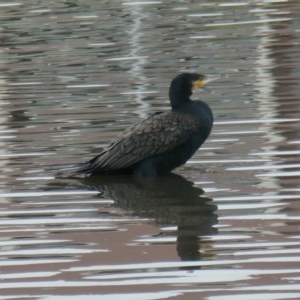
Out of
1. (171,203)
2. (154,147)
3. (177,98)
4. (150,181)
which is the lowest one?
(150,181)

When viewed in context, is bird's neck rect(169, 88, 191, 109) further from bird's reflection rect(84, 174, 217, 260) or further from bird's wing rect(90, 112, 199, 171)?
bird's reflection rect(84, 174, 217, 260)

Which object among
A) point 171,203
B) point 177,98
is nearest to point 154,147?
point 177,98

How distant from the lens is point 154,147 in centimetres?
1184

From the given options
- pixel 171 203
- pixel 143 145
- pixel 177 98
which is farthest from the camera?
pixel 177 98

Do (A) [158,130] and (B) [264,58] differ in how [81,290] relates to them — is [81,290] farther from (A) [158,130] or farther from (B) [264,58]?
(B) [264,58]

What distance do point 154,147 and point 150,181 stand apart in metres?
0.27

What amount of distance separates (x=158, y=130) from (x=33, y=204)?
1595 mm

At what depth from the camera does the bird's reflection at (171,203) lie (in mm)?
9453

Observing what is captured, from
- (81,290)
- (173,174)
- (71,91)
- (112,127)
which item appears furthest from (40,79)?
(81,290)

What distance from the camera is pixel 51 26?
77.3ft

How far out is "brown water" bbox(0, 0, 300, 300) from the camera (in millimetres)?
8336

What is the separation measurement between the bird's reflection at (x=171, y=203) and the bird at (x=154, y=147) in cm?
10

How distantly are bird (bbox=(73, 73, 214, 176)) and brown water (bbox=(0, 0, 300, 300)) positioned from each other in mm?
140

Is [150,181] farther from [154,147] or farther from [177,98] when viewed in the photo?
[177,98]
